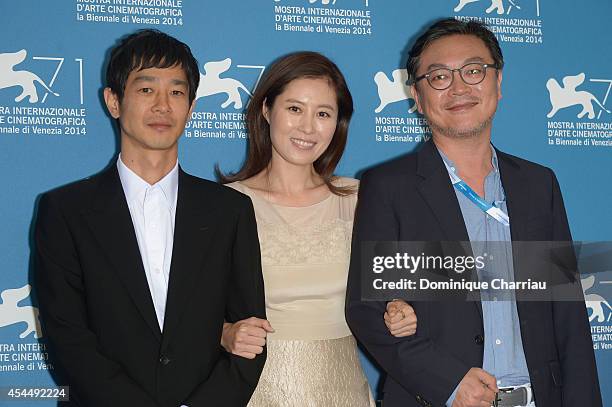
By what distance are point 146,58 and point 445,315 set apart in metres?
1.29

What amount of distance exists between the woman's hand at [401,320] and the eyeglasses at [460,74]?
0.79 m

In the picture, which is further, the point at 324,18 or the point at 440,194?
the point at 324,18

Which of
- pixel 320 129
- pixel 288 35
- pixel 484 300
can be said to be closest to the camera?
pixel 484 300

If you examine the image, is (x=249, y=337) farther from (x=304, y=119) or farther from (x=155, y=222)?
(x=304, y=119)

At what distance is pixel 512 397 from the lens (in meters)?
2.18

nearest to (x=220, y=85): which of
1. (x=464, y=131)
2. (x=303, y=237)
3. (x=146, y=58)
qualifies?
(x=146, y=58)

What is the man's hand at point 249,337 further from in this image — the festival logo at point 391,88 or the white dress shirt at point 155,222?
the festival logo at point 391,88

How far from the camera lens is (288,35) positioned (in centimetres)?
336

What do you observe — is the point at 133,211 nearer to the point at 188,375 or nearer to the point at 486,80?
the point at 188,375

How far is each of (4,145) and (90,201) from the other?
1.09m

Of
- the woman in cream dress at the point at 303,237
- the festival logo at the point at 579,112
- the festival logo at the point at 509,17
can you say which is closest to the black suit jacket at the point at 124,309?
the woman in cream dress at the point at 303,237

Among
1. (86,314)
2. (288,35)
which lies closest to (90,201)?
(86,314)

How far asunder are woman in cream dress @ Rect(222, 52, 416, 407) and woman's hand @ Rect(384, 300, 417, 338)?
372 mm

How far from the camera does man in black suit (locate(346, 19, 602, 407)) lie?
2.17 meters
